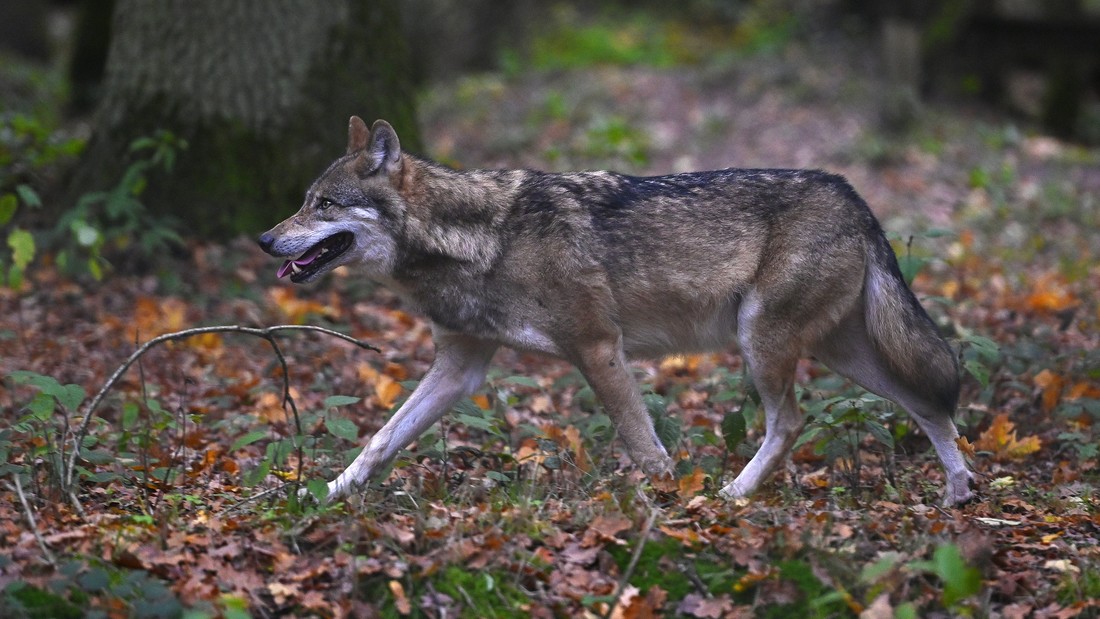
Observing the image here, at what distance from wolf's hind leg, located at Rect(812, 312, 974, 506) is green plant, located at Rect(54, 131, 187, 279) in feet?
17.0

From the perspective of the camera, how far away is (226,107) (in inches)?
376

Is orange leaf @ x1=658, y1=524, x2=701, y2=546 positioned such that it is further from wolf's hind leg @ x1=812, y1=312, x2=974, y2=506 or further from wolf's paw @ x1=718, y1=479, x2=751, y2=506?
wolf's hind leg @ x1=812, y1=312, x2=974, y2=506

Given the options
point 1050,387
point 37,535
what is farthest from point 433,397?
point 1050,387

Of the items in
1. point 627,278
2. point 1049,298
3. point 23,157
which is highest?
point 627,278

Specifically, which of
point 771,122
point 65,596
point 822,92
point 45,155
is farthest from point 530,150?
point 65,596

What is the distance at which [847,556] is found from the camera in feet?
15.1

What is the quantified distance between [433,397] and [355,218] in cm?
103

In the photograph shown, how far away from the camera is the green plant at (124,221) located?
839 centimetres

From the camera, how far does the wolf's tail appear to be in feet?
19.4

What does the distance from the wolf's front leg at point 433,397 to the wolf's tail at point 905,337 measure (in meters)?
2.09

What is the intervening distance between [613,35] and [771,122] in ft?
30.0

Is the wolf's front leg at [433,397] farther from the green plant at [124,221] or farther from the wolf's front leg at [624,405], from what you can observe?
the green plant at [124,221]

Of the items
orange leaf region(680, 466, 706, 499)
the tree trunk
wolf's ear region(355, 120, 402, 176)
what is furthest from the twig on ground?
the tree trunk

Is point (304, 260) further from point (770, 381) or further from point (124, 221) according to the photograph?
point (124, 221)
